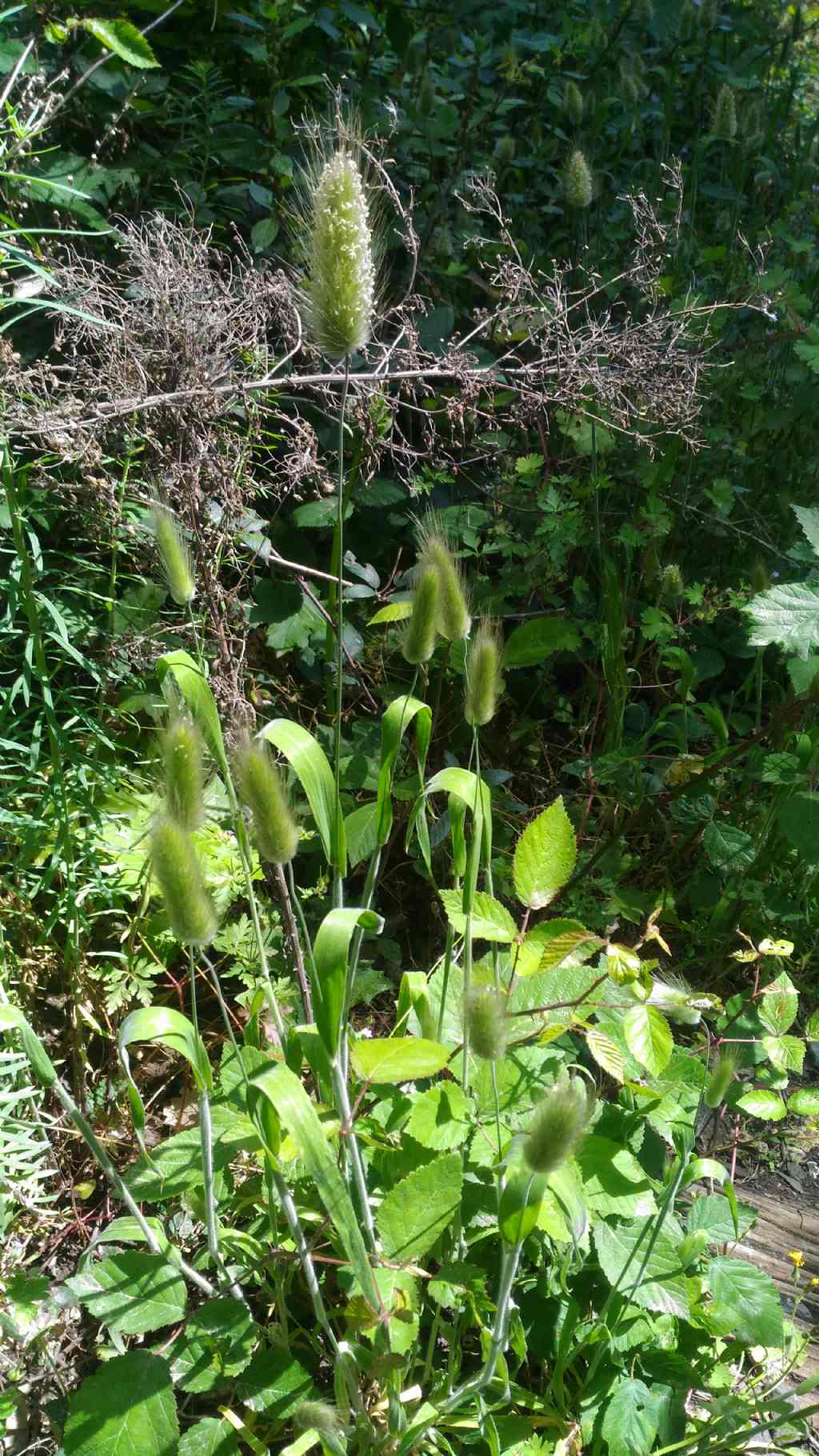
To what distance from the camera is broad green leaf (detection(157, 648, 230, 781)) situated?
3.81ft

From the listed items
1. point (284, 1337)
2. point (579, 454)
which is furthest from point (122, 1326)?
point (579, 454)

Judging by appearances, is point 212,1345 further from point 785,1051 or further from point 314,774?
point 785,1051

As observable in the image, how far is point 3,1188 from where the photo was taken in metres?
1.47

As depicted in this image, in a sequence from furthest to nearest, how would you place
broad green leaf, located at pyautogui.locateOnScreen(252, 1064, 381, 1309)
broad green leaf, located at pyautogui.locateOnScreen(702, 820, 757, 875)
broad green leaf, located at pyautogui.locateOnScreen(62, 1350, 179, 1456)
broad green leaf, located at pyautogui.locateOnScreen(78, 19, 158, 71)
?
broad green leaf, located at pyautogui.locateOnScreen(702, 820, 757, 875) → broad green leaf, located at pyautogui.locateOnScreen(78, 19, 158, 71) → broad green leaf, located at pyautogui.locateOnScreen(62, 1350, 179, 1456) → broad green leaf, located at pyautogui.locateOnScreen(252, 1064, 381, 1309)

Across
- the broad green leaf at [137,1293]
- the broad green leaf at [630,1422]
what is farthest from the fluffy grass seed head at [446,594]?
the broad green leaf at [630,1422]

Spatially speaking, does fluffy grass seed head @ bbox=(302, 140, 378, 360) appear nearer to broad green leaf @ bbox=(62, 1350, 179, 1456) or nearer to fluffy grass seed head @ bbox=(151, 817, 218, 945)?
fluffy grass seed head @ bbox=(151, 817, 218, 945)

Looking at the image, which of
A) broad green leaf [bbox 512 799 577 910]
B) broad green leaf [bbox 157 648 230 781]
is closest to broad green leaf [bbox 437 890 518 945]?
broad green leaf [bbox 512 799 577 910]

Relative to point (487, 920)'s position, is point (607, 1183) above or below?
below

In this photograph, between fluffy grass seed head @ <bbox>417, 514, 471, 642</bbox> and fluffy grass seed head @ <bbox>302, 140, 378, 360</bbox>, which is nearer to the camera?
fluffy grass seed head @ <bbox>302, 140, 378, 360</bbox>

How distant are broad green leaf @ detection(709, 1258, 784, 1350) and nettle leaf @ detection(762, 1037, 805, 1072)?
0.84ft

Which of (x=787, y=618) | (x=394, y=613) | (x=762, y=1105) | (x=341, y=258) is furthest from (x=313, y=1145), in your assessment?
(x=787, y=618)

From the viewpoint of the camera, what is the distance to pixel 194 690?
118cm

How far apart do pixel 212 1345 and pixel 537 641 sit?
1459 mm

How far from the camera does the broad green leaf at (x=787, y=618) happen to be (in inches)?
71.3
